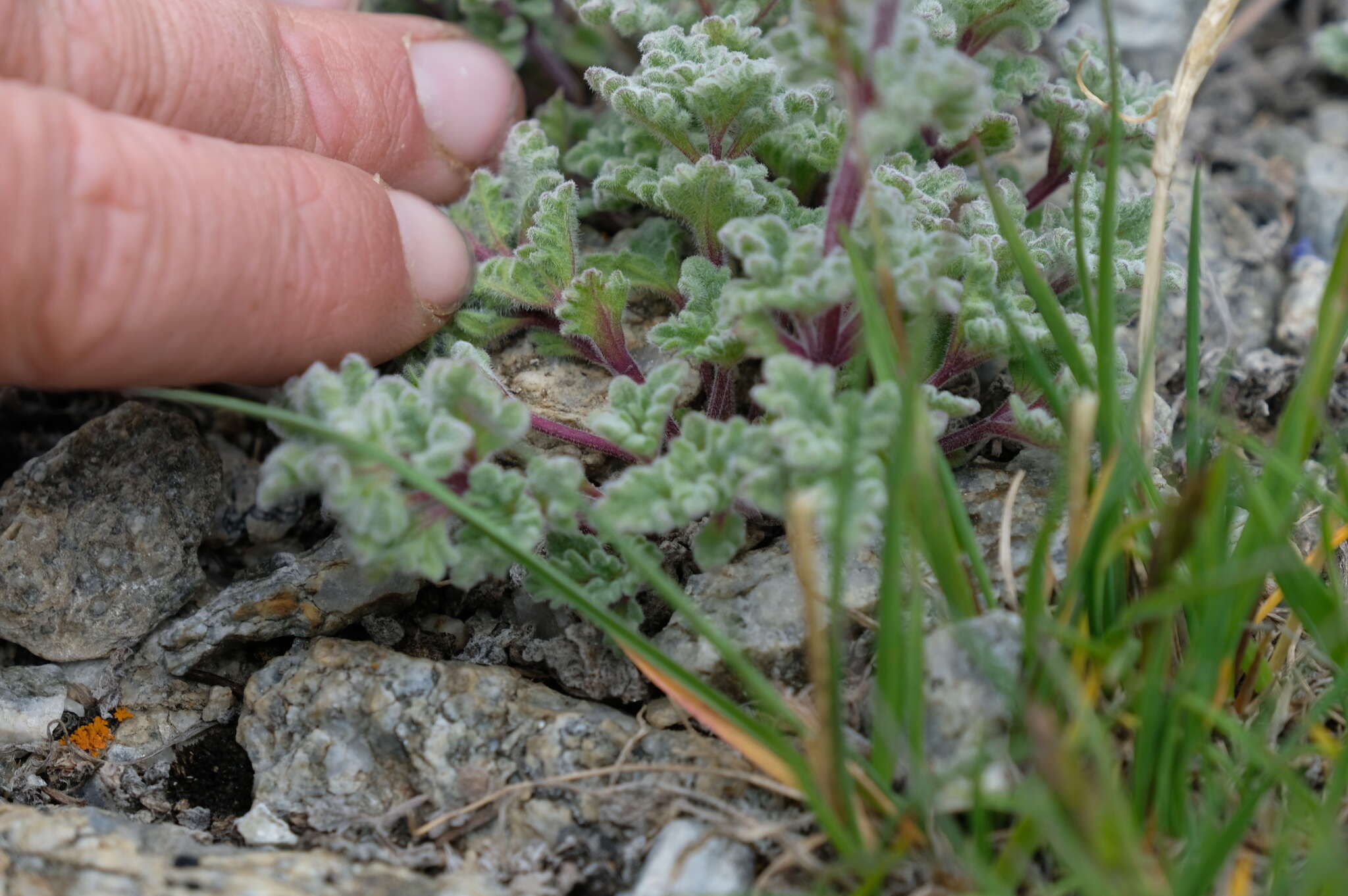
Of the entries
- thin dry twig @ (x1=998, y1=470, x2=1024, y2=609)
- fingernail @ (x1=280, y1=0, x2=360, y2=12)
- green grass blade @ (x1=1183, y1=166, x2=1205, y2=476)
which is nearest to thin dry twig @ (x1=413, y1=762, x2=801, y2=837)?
thin dry twig @ (x1=998, y1=470, x2=1024, y2=609)

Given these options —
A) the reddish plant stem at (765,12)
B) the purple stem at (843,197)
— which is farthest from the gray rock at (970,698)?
the reddish plant stem at (765,12)

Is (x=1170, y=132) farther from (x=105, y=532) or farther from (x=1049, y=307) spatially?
(x=105, y=532)

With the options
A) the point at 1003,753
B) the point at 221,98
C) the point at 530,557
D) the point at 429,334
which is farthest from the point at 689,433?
the point at 221,98

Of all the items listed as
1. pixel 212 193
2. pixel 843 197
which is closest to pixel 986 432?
pixel 843 197

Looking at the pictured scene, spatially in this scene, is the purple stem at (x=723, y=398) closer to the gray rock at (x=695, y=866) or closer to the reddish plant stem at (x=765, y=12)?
the gray rock at (x=695, y=866)

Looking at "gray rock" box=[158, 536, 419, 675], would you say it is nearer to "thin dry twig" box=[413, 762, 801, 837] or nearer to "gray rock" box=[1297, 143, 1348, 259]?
"thin dry twig" box=[413, 762, 801, 837]

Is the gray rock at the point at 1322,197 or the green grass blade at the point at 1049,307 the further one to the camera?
the gray rock at the point at 1322,197

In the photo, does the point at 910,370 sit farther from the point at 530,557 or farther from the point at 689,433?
the point at 530,557
